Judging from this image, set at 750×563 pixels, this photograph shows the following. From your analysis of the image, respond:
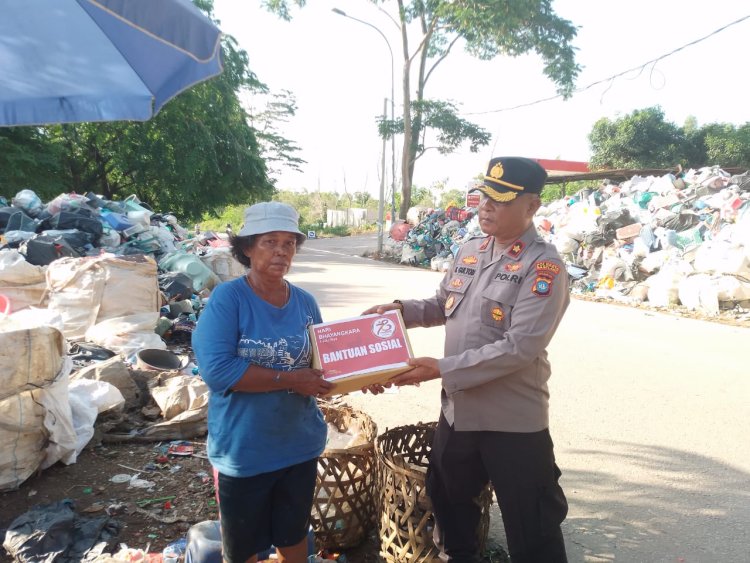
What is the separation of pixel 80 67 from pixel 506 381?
2.79m

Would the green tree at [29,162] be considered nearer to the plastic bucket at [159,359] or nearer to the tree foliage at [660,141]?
the plastic bucket at [159,359]

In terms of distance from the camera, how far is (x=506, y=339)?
7.07 ft

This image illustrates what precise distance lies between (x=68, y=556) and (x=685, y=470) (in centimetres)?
368

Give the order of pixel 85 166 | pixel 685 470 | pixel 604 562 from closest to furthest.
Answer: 1. pixel 604 562
2. pixel 685 470
3. pixel 85 166

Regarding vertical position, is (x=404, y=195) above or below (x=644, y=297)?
above

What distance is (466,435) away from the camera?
2314 mm

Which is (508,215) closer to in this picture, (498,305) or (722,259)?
(498,305)

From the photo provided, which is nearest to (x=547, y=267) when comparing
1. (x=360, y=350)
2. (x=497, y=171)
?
(x=497, y=171)

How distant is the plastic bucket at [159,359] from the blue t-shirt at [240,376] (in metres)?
3.26

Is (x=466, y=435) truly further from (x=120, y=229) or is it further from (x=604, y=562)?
(x=120, y=229)

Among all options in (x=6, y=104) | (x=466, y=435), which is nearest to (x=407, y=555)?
(x=466, y=435)

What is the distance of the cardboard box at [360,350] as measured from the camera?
2.25 meters

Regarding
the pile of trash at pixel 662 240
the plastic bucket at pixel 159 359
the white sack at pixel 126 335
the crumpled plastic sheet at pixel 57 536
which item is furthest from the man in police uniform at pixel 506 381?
the pile of trash at pixel 662 240

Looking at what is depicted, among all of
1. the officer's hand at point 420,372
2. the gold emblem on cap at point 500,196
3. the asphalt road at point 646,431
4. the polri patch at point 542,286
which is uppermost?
the gold emblem on cap at point 500,196
